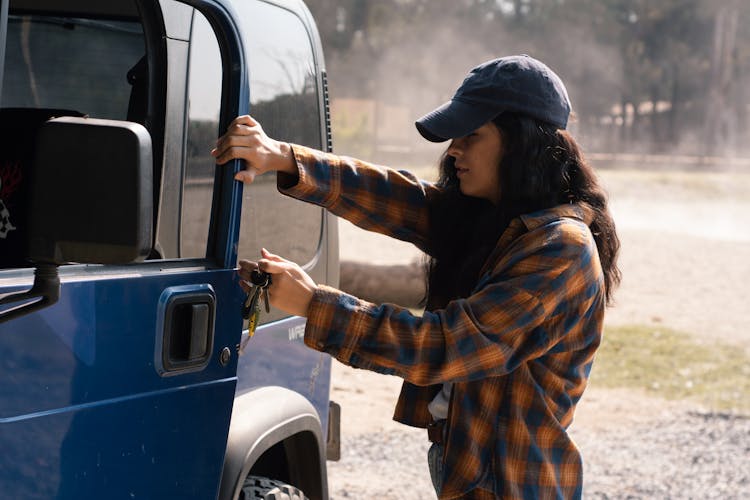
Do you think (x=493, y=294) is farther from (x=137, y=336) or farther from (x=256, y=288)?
(x=137, y=336)

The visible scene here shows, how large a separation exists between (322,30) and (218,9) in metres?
30.6

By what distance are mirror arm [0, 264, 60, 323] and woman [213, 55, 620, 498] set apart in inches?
20.2

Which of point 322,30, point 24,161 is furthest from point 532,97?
point 322,30

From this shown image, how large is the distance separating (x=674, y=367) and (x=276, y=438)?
24.3 ft

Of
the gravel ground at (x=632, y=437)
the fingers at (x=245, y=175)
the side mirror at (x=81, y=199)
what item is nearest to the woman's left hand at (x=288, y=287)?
the fingers at (x=245, y=175)

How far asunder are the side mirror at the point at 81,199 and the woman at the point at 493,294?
456mm

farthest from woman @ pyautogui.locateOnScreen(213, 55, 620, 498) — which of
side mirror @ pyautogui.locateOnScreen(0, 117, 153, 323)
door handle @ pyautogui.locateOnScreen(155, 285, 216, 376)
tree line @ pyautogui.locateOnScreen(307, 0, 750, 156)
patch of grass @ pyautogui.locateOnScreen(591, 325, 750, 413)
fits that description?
tree line @ pyautogui.locateOnScreen(307, 0, 750, 156)

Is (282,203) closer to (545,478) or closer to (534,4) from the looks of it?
(545,478)

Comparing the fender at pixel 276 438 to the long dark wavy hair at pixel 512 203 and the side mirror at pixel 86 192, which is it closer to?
the long dark wavy hair at pixel 512 203

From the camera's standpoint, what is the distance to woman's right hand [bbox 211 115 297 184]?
2.49 meters

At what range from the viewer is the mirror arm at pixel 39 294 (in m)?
1.81

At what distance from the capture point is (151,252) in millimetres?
2531

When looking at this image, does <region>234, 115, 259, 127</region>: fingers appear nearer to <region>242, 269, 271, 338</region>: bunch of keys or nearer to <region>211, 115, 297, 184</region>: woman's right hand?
<region>211, 115, 297, 184</region>: woman's right hand

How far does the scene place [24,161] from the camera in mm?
2680
